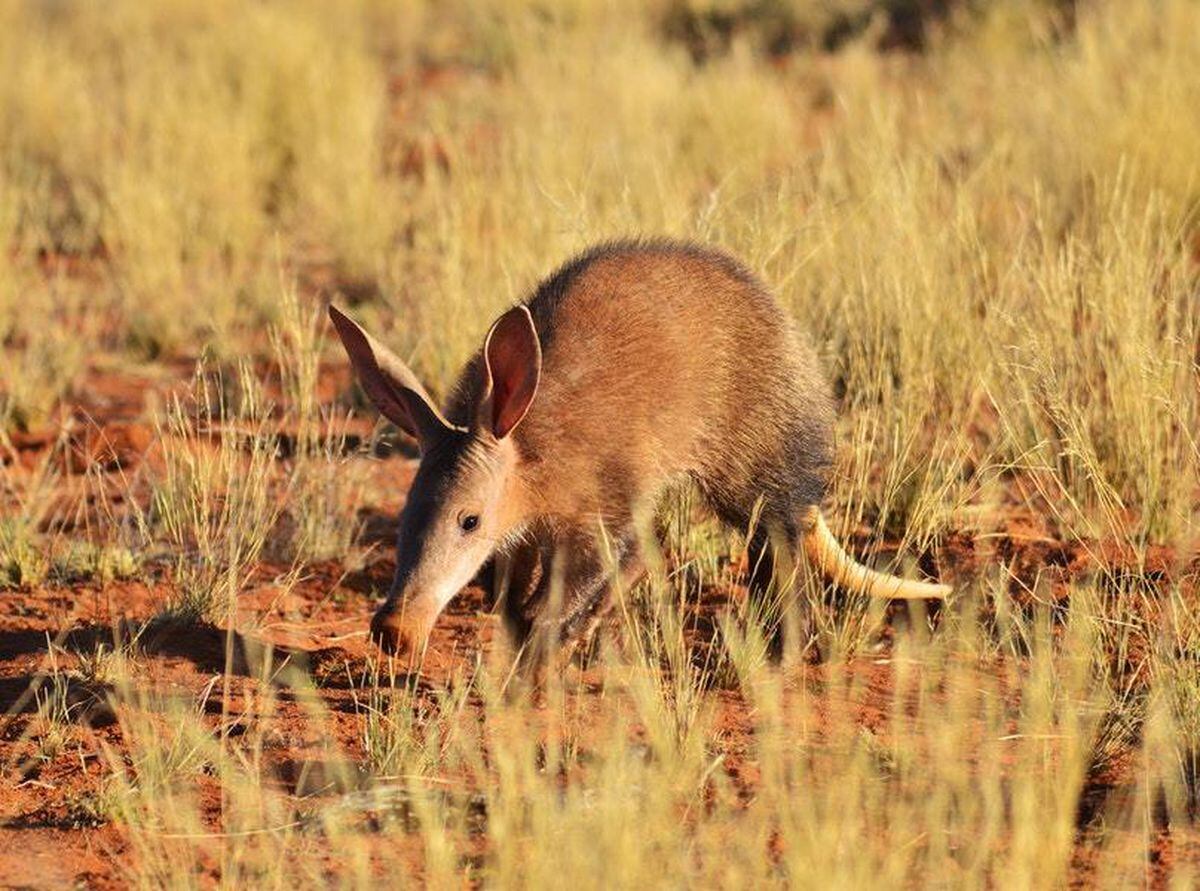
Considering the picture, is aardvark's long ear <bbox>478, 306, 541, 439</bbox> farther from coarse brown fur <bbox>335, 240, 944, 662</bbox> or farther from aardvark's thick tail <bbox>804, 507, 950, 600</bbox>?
aardvark's thick tail <bbox>804, 507, 950, 600</bbox>

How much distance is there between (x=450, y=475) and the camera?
180 inches

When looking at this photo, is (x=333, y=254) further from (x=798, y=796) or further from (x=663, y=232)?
(x=798, y=796)

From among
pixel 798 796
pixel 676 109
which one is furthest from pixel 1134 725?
pixel 676 109

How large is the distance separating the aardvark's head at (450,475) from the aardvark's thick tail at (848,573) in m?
0.98

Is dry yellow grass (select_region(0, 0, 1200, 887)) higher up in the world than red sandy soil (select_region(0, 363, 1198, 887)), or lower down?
higher up

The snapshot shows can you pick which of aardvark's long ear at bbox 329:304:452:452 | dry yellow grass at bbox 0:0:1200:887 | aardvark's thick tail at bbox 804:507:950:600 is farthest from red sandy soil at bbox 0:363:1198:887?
aardvark's long ear at bbox 329:304:452:452

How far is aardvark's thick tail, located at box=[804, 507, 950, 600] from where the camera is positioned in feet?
17.1

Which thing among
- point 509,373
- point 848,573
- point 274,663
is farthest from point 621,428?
point 274,663

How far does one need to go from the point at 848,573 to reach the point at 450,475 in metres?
1.33

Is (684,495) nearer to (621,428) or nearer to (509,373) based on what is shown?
(621,428)

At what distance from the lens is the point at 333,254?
1005cm

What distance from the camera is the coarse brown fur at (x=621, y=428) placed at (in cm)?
463

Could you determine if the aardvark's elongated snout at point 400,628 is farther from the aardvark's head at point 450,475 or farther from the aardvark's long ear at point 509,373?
the aardvark's long ear at point 509,373

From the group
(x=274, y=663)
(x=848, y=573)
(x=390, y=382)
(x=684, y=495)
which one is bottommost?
(x=274, y=663)
